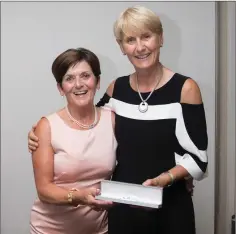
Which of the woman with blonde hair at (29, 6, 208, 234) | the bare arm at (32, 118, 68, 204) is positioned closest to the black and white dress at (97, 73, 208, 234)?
the woman with blonde hair at (29, 6, 208, 234)

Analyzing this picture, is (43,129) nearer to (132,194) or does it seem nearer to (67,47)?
(132,194)

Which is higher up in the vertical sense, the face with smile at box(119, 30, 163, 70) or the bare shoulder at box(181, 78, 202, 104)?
the face with smile at box(119, 30, 163, 70)

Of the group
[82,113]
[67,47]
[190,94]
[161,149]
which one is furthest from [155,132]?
[67,47]

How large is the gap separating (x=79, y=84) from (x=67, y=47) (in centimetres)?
54

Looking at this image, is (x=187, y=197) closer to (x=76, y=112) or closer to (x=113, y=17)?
(x=76, y=112)

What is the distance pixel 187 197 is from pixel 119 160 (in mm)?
266

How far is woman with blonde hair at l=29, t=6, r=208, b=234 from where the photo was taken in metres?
1.21

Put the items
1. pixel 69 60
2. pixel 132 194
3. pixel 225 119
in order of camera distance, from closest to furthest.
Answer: pixel 132 194
pixel 69 60
pixel 225 119

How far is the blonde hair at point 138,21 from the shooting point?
1197 mm

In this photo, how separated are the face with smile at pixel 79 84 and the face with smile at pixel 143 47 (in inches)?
6.1

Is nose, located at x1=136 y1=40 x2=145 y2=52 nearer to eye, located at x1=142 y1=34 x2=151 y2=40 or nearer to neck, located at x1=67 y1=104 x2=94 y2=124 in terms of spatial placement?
eye, located at x1=142 y1=34 x2=151 y2=40

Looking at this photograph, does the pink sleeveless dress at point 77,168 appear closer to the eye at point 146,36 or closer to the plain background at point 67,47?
the eye at point 146,36

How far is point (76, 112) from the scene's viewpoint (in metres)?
1.33

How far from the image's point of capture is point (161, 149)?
1.24m
